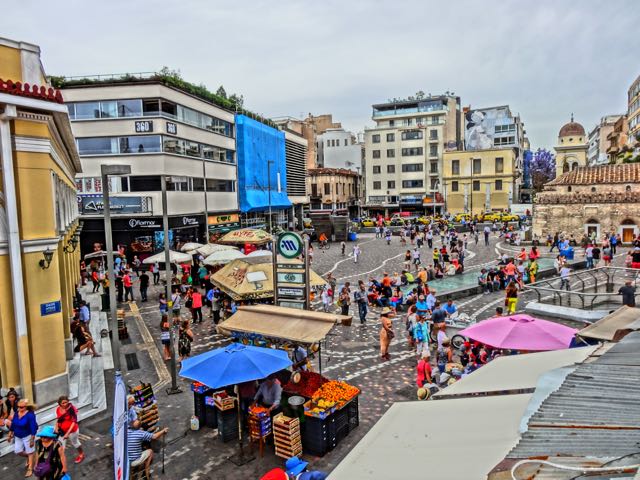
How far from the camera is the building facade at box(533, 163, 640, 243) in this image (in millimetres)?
40625

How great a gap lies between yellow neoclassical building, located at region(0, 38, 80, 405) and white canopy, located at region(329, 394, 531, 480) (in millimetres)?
9100

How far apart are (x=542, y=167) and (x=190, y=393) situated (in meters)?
109

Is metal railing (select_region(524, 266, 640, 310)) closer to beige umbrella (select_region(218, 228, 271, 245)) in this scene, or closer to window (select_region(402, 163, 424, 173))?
beige umbrella (select_region(218, 228, 271, 245))

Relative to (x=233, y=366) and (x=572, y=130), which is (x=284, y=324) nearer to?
(x=233, y=366)

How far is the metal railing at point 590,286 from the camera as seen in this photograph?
1897 centimetres

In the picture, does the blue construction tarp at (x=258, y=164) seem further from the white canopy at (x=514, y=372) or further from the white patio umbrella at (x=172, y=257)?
the white canopy at (x=514, y=372)

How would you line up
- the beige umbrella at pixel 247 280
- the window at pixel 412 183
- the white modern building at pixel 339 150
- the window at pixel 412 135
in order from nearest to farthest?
the beige umbrella at pixel 247 280, the window at pixel 412 135, the window at pixel 412 183, the white modern building at pixel 339 150

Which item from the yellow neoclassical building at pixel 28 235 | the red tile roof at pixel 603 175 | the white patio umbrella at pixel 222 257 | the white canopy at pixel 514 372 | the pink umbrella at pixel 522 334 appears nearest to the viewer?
the white canopy at pixel 514 372

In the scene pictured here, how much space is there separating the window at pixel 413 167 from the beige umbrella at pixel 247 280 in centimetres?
6134

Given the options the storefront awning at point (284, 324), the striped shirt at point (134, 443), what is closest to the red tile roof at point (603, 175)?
the storefront awning at point (284, 324)

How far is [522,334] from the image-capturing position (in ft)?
38.0

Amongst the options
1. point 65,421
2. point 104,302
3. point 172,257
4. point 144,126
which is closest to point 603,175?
point 172,257

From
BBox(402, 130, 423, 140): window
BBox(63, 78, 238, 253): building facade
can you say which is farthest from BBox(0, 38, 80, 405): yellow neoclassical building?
BBox(402, 130, 423, 140): window

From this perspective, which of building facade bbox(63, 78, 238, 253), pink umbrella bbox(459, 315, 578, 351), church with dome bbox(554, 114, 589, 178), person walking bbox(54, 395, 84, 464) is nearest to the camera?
person walking bbox(54, 395, 84, 464)
